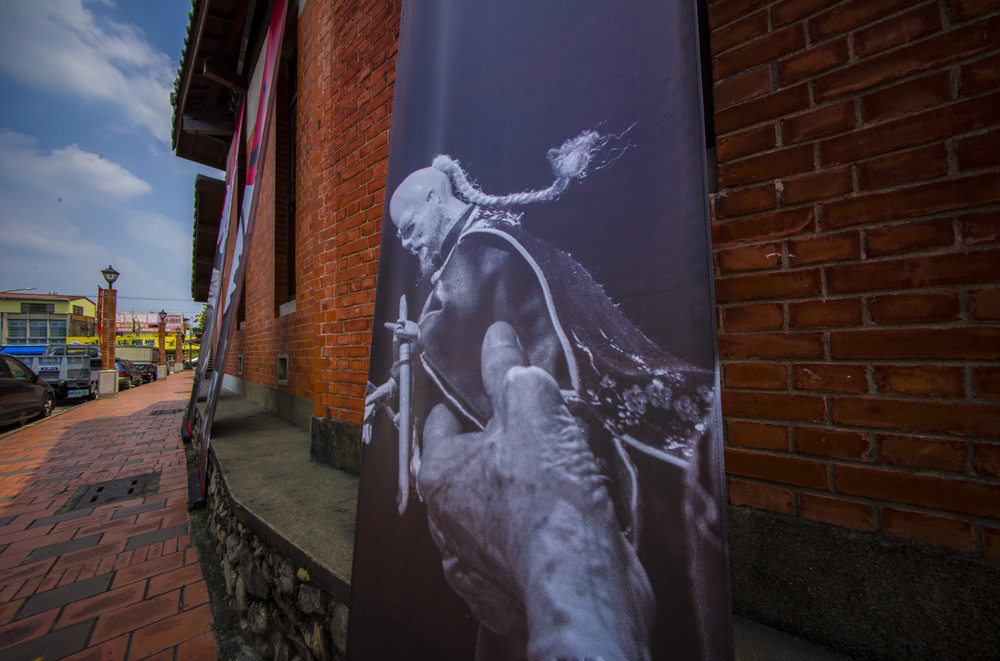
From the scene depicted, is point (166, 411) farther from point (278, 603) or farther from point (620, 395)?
point (620, 395)

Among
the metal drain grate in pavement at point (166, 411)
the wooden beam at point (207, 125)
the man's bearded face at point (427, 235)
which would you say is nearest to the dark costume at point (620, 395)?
the man's bearded face at point (427, 235)

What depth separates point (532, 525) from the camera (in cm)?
90

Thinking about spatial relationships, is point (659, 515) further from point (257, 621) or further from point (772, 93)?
point (257, 621)

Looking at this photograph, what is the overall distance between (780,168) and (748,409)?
705 millimetres

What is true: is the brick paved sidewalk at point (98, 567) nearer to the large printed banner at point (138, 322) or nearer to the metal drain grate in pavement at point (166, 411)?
the metal drain grate in pavement at point (166, 411)

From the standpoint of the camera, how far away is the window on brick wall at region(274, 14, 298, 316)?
16.3ft

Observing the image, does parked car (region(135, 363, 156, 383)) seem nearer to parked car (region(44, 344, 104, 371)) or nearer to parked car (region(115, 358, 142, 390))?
parked car (region(115, 358, 142, 390))

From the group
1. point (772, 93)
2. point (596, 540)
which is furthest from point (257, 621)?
point (772, 93)

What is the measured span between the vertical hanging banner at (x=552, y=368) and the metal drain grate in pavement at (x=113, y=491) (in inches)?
158

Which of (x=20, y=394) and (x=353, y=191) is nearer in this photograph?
(x=353, y=191)

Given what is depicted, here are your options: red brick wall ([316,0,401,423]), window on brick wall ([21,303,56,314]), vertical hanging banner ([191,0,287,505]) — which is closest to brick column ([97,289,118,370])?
vertical hanging banner ([191,0,287,505])

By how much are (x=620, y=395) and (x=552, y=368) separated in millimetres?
168

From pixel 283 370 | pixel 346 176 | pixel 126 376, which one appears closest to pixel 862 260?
pixel 346 176

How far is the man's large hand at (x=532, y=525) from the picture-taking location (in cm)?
79
